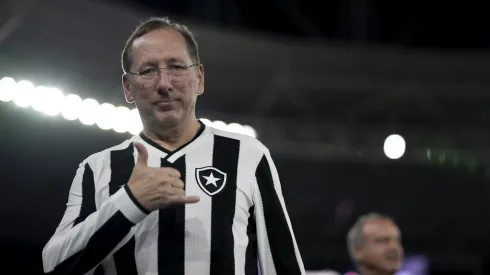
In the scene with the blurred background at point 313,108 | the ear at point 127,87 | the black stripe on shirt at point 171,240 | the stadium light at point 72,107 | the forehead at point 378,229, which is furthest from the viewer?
the blurred background at point 313,108

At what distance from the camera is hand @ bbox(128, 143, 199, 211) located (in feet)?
4.70

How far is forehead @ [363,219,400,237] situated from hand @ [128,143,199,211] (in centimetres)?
269

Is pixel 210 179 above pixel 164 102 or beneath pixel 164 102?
beneath

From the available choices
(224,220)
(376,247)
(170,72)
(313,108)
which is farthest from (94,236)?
(313,108)

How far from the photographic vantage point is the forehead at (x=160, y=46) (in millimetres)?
1628

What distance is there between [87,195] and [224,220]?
0.29 meters

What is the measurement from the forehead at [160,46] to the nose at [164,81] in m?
0.03

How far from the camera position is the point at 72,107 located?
6.76 meters

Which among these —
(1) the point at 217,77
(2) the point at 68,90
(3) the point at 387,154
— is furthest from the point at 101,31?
(3) the point at 387,154

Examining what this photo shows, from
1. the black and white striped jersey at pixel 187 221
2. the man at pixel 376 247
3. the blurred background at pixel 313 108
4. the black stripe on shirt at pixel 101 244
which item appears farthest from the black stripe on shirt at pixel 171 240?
the blurred background at pixel 313 108

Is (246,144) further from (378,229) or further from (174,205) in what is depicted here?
(378,229)

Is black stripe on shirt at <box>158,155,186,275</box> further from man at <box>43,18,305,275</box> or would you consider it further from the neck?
the neck

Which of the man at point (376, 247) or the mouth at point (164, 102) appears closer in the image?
the mouth at point (164, 102)

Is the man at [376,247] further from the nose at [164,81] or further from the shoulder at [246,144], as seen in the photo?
the nose at [164,81]
